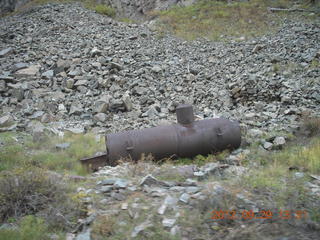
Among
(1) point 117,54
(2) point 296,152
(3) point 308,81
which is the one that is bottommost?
(2) point 296,152

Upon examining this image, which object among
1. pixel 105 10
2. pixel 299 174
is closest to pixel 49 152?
pixel 299 174

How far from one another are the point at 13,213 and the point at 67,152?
2520 millimetres

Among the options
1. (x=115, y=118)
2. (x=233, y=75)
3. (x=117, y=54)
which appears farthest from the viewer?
(x=117, y=54)

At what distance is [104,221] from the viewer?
10.6ft

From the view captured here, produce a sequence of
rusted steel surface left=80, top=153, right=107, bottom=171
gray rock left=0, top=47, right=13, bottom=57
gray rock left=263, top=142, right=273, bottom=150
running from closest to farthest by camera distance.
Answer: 1. rusted steel surface left=80, top=153, right=107, bottom=171
2. gray rock left=263, top=142, right=273, bottom=150
3. gray rock left=0, top=47, right=13, bottom=57

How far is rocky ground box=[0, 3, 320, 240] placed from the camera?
11.1 feet

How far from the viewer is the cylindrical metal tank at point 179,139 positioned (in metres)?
5.32

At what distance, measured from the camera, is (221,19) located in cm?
1573

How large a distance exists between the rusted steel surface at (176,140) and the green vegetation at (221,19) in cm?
895

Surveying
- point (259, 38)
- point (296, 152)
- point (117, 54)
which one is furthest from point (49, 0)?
point (296, 152)

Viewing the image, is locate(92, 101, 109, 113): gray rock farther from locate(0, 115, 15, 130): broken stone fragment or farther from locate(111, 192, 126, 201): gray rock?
locate(111, 192, 126, 201): gray rock

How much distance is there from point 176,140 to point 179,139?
6 centimetres

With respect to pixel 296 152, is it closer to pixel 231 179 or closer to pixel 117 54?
pixel 231 179

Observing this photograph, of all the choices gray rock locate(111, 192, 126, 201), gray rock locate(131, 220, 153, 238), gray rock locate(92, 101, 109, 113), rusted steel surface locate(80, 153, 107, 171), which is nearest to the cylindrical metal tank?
rusted steel surface locate(80, 153, 107, 171)
